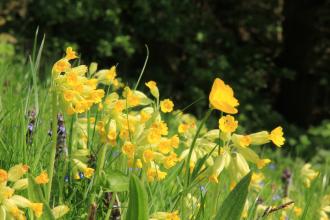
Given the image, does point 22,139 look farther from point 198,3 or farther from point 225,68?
point 198,3

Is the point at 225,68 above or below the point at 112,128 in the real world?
below

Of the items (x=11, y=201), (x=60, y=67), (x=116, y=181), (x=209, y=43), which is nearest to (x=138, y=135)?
(x=116, y=181)

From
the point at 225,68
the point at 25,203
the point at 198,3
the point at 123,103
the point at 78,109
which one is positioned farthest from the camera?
the point at 198,3

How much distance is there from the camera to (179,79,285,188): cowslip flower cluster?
1.25 metres

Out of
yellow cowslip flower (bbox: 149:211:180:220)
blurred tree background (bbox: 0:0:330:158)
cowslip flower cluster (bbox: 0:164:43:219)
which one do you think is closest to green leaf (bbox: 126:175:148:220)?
yellow cowslip flower (bbox: 149:211:180:220)

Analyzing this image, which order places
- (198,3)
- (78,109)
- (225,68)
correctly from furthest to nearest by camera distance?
(198,3), (225,68), (78,109)

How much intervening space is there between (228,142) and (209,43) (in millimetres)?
6934

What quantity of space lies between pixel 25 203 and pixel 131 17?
657cm

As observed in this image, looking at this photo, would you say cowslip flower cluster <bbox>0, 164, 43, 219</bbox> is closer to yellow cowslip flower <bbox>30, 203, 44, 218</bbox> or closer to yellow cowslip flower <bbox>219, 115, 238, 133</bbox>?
yellow cowslip flower <bbox>30, 203, 44, 218</bbox>

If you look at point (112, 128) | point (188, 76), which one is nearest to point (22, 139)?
point (112, 128)

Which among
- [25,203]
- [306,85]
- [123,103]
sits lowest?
[306,85]

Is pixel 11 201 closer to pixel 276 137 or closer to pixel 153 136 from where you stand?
pixel 153 136

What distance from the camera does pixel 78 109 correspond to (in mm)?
1343

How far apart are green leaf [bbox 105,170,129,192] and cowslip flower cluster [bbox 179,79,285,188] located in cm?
20
